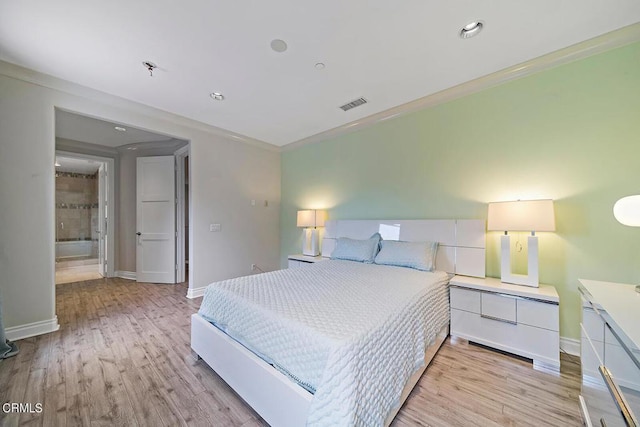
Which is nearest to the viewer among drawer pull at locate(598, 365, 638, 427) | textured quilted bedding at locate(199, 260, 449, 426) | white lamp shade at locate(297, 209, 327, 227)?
drawer pull at locate(598, 365, 638, 427)

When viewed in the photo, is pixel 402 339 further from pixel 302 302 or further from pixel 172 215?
pixel 172 215

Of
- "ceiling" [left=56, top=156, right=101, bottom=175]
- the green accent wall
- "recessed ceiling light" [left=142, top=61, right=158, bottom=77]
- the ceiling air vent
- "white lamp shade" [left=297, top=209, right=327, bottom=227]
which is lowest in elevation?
"white lamp shade" [left=297, top=209, right=327, bottom=227]

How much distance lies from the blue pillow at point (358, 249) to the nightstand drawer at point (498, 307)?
1216 mm

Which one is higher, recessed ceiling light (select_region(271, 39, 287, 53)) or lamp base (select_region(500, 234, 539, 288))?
recessed ceiling light (select_region(271, 39, 287, 53))

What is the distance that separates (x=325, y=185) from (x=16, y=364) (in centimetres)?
378

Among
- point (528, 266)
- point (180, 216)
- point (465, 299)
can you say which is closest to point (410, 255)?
point (465, 299)

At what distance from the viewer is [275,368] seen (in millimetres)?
1350

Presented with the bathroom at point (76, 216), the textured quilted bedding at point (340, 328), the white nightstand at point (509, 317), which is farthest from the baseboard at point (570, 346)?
the bathroom at point (76, 216)

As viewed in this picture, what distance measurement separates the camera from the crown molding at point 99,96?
230cm

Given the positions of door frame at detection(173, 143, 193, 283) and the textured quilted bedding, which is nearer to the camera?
the textured quilted bedding

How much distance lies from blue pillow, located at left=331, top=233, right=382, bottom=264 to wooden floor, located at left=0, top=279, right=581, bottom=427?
3.98 feet

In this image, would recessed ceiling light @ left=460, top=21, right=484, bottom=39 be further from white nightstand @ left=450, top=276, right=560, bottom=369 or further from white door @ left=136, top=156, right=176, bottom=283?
white door @ left=136, top=156, right=176, bottom=283

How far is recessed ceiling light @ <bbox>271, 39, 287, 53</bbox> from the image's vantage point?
6.41ft

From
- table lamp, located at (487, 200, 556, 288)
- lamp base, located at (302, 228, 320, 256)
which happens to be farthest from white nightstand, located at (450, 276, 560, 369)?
lamp base, located at (302, 228, 320, 256)
